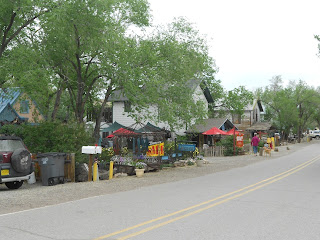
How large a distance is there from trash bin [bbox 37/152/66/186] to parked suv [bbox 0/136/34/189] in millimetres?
825

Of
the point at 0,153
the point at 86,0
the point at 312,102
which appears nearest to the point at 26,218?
the point at 0,153

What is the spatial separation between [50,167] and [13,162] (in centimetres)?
166

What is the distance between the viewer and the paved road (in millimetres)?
6121

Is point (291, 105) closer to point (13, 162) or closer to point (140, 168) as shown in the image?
point (140, 168)

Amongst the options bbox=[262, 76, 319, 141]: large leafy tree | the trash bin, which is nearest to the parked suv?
the trash bin

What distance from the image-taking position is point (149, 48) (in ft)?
61.0

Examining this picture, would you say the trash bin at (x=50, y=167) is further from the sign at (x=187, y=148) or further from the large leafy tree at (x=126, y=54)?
the sign at (x=187, y=148)

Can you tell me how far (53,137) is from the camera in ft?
49.9

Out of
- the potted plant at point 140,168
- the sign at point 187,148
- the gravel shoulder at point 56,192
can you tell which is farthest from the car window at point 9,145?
the sign at point 187,148

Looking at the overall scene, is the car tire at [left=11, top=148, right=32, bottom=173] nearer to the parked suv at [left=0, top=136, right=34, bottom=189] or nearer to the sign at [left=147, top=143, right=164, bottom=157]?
the parked suv at [left=0, top=136, right=34, bottom=189]

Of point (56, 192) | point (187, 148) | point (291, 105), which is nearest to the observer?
point (56, 192)

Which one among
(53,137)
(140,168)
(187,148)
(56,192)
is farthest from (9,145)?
(187,148)

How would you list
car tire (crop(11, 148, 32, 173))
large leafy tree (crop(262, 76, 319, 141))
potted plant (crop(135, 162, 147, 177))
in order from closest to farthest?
car tire (crop(11, 148, 32, 173)), potted plant (crop(135, 162, 147, 177)), large leafy tree (crop(262, 76, 319, 141))

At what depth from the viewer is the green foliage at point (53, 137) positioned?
14992mm
